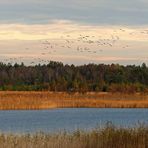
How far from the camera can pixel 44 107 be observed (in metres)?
51.3

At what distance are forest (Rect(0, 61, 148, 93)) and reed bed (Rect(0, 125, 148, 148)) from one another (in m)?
54.3

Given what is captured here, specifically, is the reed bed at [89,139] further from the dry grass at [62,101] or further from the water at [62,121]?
the dry grass at [62,101]

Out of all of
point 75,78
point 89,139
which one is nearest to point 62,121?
point 89,139

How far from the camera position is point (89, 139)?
13.6 metres

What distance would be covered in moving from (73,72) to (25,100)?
37.5 m

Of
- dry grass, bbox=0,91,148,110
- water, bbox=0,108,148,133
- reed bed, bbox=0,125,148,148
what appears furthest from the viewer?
dry grass, bbox=0,91,148,110

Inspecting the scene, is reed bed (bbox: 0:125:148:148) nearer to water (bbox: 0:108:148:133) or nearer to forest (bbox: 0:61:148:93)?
water (bbox: 0:108:148:133)

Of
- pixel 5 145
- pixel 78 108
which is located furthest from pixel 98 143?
pixel 78 108

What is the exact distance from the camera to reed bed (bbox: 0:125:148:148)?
43.1 feet

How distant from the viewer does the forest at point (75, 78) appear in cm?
7212

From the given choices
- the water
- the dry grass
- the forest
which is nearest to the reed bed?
the water

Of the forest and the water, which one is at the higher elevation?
the forest

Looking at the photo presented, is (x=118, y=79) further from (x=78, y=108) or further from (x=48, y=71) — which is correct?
(x=78, y=108)

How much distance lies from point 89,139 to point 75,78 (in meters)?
68.4
